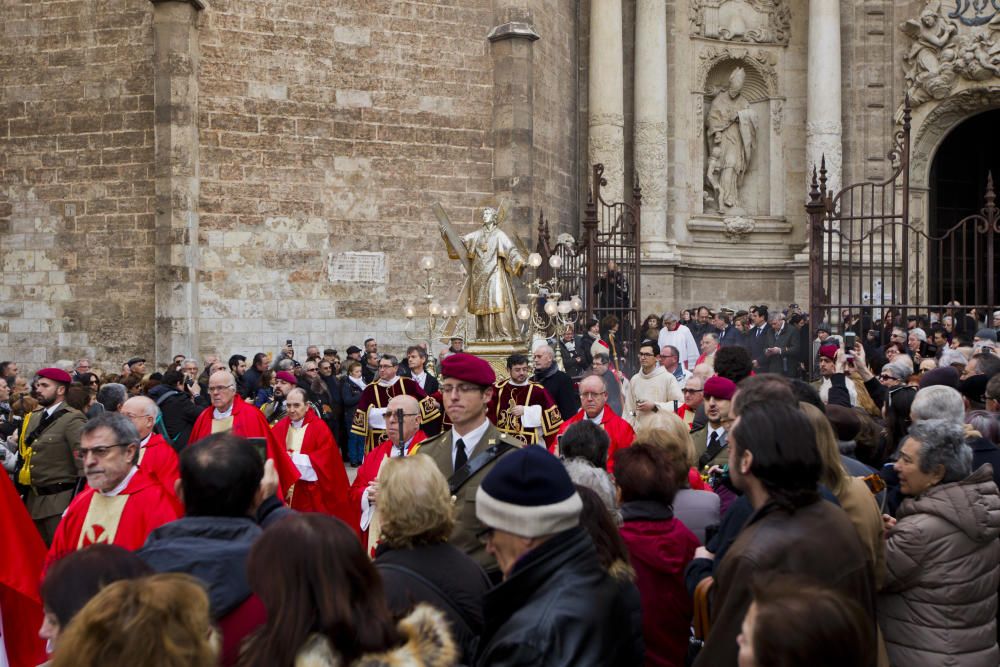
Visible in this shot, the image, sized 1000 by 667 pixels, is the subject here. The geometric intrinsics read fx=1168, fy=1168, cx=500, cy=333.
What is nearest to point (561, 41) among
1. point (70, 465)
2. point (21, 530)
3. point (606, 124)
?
point (606, 124)

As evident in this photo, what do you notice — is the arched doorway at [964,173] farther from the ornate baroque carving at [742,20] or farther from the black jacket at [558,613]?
the black jacket at [558,613]

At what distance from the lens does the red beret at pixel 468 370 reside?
5879 millimetres

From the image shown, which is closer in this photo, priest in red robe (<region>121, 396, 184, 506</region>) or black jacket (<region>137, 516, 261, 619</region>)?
black jacket (<region>137, 516, 261, 619</region>)

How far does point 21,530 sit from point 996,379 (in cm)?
534

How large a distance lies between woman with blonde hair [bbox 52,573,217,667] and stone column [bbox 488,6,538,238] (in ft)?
56.2

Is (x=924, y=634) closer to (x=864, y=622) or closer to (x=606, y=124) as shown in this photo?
(x=864, y=622)

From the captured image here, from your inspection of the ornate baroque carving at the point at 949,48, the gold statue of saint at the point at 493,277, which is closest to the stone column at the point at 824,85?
the ornate baroque carving at the point at 949,48

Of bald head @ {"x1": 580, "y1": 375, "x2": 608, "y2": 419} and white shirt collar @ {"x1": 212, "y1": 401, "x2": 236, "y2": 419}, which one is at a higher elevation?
bald head @ {"x1": 580, "y1": 375, "x2": 608, "y2": 419}

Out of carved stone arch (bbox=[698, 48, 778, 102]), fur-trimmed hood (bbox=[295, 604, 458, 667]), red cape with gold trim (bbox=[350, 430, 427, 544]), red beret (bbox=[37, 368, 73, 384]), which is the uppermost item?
carved stone arch (bbox=[698, 48, 778, 102])

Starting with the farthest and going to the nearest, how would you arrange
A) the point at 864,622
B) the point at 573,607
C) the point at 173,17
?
1. the point at 173,17
2. the point at 573,607
3. the point at 864,622

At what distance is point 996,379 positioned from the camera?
21.9 feet

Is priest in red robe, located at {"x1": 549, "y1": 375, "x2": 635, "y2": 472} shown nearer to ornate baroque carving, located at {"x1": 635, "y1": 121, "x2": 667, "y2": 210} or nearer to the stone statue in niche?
ornate baroque carving, located at {"x1": 635, "y1": 121, "x2": 667, "y2": 210}

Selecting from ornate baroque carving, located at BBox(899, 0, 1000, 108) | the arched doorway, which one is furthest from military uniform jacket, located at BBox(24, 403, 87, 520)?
the arched doorway

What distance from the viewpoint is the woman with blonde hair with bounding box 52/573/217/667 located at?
2535 millimetres
